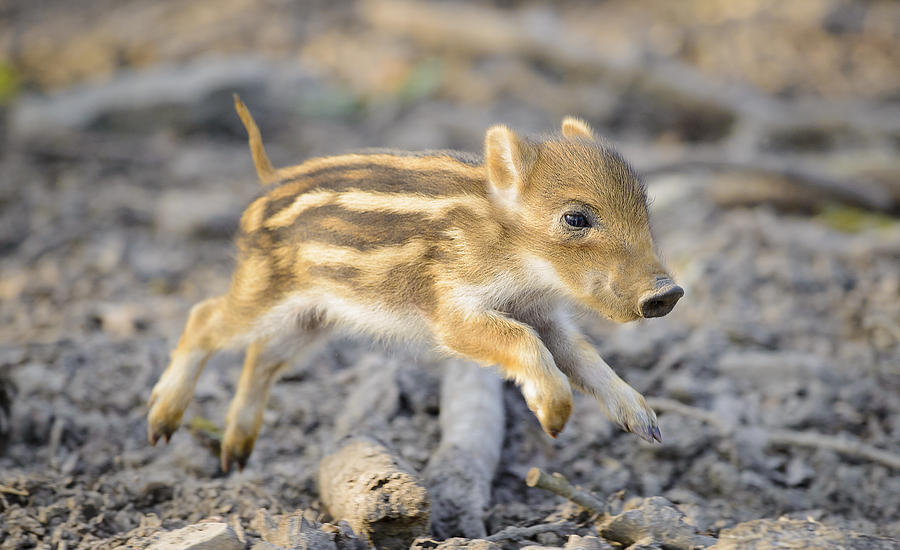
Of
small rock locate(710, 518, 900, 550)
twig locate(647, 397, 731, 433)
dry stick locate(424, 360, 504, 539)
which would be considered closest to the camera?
small rock locate(710, 518, 900, 550)

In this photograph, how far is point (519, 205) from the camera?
3.02 metres

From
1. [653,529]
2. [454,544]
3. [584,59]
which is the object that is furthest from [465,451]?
[584,59]

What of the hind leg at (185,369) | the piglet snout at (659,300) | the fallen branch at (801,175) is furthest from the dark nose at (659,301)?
the fallen branch at (801,175)

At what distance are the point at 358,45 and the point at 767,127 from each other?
466 cm

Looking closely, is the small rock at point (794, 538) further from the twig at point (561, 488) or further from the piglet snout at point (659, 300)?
the piglet snout at point (659, 300)

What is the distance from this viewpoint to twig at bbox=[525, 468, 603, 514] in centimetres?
280

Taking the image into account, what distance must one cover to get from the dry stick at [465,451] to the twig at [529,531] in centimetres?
16

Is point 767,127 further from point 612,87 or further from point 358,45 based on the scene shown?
point 358,45

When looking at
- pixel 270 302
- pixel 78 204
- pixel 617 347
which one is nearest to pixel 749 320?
pixel 617 347

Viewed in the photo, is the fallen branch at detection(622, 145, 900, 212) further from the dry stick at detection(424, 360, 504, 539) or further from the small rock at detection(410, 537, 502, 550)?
the small rock at detection(410, 537, 502, 550)

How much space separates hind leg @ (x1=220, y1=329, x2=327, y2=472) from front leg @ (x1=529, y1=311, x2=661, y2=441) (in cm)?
99

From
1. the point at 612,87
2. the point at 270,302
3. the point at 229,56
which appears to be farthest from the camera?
the point at 229,56

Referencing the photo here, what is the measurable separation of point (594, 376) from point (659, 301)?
1.48 ft

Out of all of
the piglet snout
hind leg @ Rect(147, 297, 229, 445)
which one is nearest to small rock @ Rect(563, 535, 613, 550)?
the piglet snout
